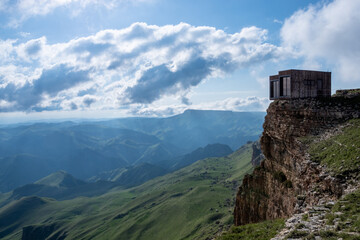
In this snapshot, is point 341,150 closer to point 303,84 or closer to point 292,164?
point 292,164

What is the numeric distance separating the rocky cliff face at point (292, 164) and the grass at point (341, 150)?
0.89 meters

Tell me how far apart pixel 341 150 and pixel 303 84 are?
42.4ft

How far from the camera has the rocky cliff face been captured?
69.6 ft

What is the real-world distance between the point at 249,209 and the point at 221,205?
15186 cm

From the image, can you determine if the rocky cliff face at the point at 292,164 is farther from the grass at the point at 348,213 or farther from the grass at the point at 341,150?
the grass at the point at 348,213

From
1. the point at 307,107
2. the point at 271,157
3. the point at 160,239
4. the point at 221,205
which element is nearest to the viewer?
the point at 307,107

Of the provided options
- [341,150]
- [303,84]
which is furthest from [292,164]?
[303,84]

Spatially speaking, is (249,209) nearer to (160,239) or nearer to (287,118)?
(287,118)

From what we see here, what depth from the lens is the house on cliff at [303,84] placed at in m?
31.3

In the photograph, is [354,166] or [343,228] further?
[354,166]

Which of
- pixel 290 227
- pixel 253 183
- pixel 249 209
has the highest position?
pixel 290 227

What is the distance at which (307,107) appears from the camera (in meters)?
28.5

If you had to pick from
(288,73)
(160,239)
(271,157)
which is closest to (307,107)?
(288,73)

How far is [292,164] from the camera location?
2881cm
